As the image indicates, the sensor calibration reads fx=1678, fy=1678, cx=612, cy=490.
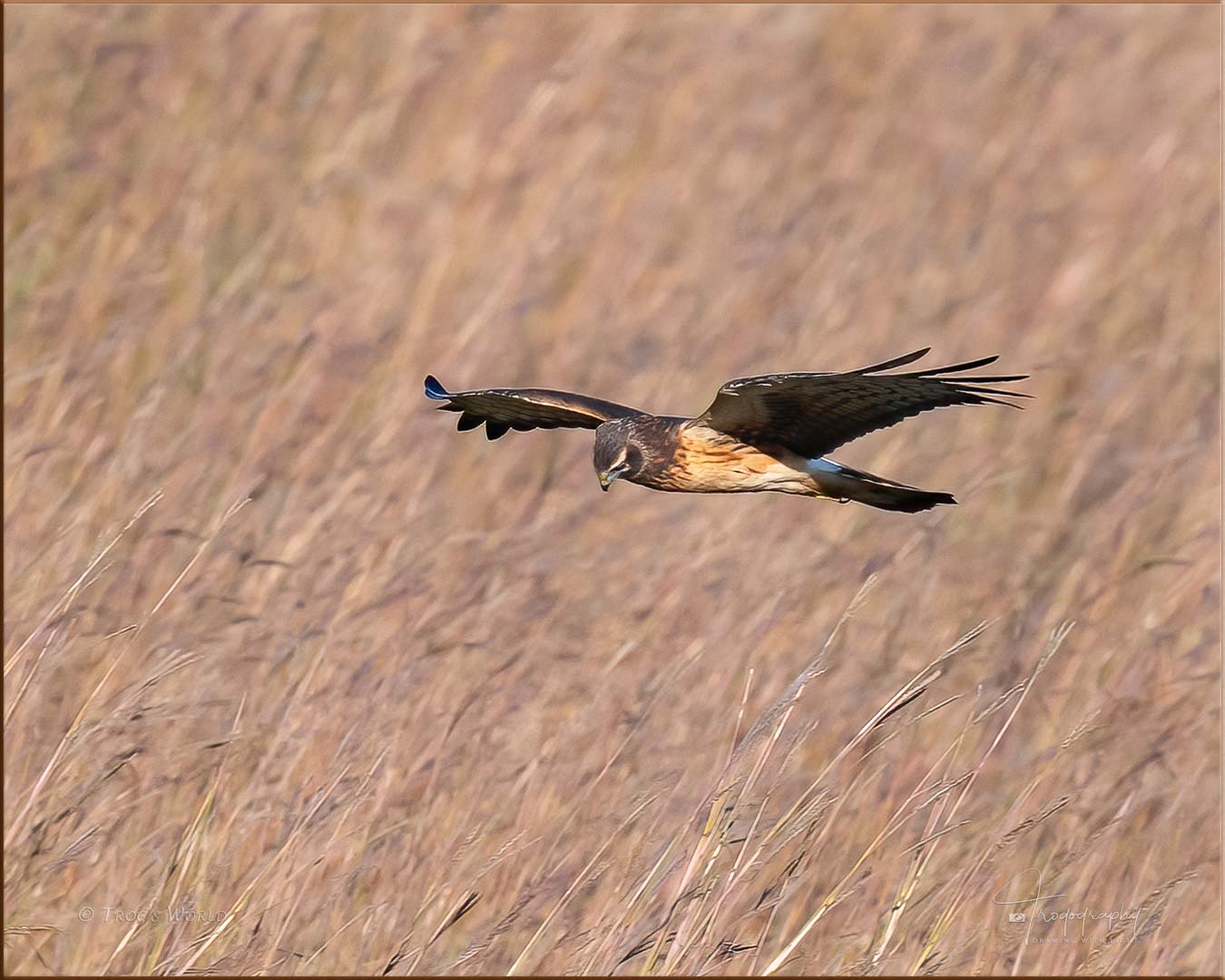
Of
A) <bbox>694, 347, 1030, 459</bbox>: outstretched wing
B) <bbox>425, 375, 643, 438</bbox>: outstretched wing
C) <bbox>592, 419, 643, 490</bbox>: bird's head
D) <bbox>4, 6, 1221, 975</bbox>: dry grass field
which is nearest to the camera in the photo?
<bbox>4, 6, 1221, 975</bbox>: dry grass field

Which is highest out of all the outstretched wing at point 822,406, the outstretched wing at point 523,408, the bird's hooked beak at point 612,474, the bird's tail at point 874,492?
the outstretched wing at point 523,408

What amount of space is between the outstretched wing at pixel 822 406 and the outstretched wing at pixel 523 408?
403 millimetres

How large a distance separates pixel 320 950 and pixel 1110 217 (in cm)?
523

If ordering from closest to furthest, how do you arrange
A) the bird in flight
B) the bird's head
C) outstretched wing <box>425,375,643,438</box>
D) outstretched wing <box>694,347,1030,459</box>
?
outstretched wing <box>694,347,1030,459</box>
the bird in flight
the bird's head
outstretched wing <box>425,375,643,438</box>

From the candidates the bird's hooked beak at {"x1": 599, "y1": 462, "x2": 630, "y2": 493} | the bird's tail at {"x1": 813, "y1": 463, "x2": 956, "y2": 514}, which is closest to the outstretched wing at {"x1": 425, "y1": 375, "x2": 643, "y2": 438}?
the bird's hooked beak at {"x1": 599, "y1": 462, "x2": 630, "y2": 493}

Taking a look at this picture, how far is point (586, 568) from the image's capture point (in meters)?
4.69

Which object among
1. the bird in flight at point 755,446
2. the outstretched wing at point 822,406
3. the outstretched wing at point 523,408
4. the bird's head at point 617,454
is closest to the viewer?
the outstretched wing at point 822,406

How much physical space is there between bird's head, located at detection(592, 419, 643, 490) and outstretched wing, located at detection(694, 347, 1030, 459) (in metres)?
0.19

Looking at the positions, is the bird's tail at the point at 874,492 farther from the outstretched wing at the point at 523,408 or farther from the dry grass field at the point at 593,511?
the outstretched wing at the point at 523,408

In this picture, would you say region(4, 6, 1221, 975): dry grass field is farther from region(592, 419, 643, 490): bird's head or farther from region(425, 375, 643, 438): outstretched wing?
region(592, 419, 643, 490): bird's head

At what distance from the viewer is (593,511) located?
5.18 meters

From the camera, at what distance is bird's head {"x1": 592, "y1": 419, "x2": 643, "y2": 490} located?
4336 millimetres

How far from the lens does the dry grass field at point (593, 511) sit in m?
3.48

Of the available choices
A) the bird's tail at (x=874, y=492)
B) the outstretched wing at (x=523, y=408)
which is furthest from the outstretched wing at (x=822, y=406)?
the outstretched wing at (x=523, y=408)
